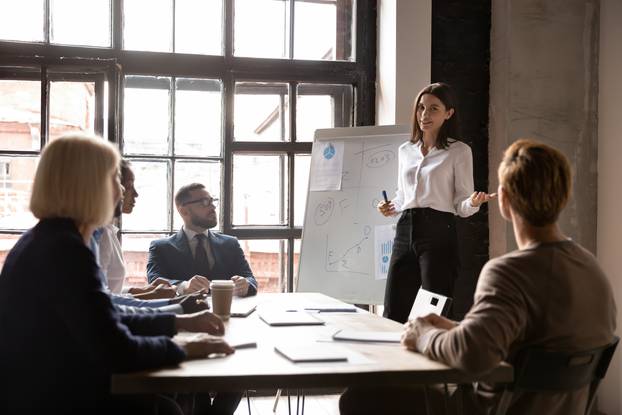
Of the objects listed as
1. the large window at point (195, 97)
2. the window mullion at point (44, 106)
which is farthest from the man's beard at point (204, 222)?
the window mullion at point (44, 106)

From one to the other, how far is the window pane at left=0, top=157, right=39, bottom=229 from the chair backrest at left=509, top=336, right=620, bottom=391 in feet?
10.6

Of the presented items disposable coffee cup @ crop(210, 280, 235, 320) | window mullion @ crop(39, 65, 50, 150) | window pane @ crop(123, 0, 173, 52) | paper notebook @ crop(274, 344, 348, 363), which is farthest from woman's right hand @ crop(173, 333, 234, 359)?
window pane @ crop(123, 0, 173, 52)

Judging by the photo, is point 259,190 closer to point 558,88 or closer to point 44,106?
point 44,106

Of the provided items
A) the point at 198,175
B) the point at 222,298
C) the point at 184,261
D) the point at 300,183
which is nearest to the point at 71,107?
the point at 198,175

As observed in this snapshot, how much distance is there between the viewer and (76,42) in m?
4.04

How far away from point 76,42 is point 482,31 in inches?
100

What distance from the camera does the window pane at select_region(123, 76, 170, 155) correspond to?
4090 millimetres

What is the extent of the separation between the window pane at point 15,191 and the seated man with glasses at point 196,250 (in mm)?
942

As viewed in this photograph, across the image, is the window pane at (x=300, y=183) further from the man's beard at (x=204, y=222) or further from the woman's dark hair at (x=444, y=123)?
the woman's dark hair at (x=444, y=123)

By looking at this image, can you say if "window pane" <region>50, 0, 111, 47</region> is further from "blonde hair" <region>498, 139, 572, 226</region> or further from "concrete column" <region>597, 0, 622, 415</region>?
"blonde hair" <region>498, 139, 572, 226</region>

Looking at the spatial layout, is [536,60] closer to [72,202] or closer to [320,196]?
[320,196]

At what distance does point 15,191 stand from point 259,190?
1474 mm

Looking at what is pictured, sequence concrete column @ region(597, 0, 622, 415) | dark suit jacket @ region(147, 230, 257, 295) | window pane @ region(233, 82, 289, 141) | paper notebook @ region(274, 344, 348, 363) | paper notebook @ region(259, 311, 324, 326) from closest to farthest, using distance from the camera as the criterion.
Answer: paper notebook @ region(274, 344, 348, 363) < paper notebook @ region(259, 311, 324, 326) < dark suit jacket @ region(147, 230, 257, 295) < concrete column @ region(597, 0, 622, 415) < window pane @ region(233, 82, 289, 141)

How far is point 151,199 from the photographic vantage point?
13.5ft
